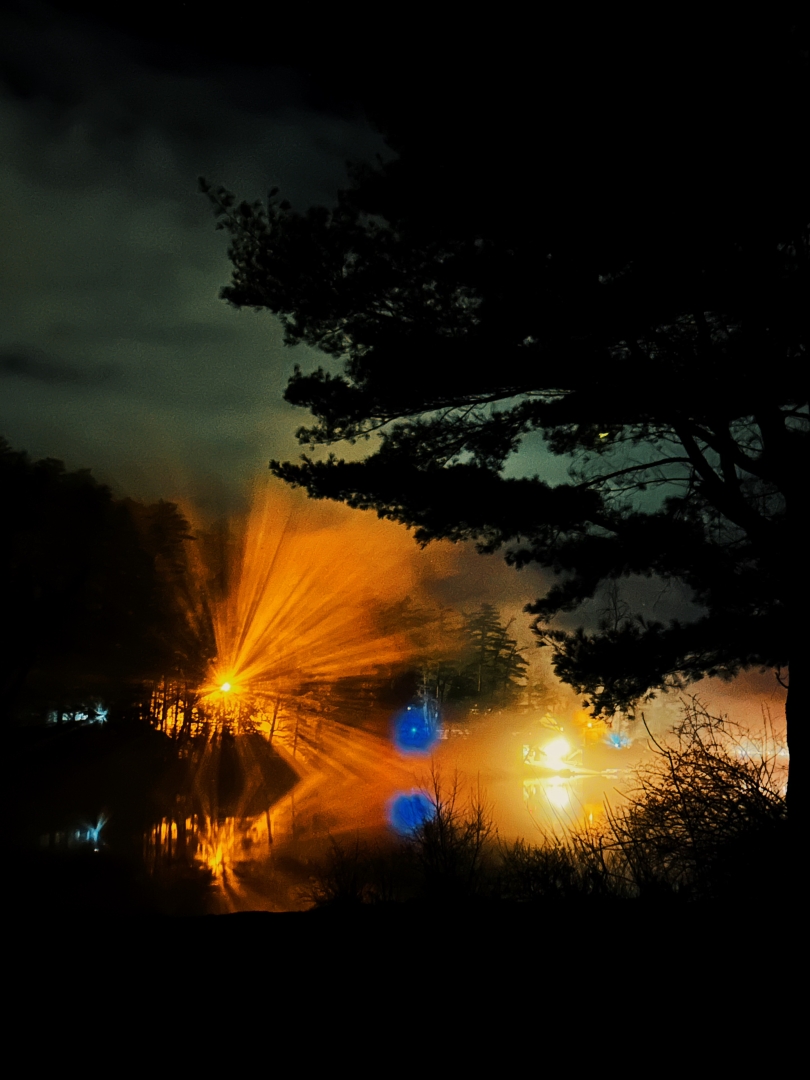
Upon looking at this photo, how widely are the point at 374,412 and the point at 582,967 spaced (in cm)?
675

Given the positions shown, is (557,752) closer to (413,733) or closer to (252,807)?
(413,733)

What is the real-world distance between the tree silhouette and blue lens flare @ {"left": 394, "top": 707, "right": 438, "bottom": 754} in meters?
52.8

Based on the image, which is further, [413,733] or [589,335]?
[413,733]

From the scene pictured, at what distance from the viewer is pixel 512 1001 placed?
168 inches

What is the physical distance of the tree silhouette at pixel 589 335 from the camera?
659 centimetres

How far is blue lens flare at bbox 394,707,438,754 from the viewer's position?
197 ft

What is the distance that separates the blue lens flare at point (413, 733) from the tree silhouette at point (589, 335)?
52.8 metres

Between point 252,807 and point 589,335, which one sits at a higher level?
point 589,335

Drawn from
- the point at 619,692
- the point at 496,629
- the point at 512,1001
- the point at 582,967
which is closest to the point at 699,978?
the point at 582,967

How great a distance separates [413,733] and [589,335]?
57599 millimetres

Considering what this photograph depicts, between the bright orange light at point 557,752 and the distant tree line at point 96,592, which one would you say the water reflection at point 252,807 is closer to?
the distant tree line at point 96,592

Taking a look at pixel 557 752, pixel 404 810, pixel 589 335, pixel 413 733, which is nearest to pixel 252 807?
pixel 404 810

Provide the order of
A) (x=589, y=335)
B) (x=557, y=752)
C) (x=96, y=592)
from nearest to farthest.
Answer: (x=589, y=335) → (x=96, y=592) → (x=557, y=752)

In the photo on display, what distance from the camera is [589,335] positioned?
756cm
